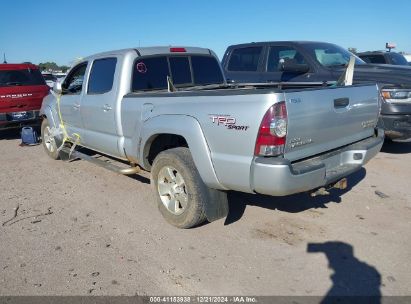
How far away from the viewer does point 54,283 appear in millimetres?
3166

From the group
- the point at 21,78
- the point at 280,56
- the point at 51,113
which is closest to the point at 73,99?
the point at 51,113

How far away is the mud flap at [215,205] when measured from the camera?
12.3 feet

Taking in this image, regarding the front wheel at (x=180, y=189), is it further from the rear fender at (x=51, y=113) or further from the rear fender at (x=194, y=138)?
the rear fender at (x=51, y=113)

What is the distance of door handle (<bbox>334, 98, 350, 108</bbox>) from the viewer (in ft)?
11.6

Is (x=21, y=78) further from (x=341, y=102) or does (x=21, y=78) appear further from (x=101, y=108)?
(x=341, y=102)

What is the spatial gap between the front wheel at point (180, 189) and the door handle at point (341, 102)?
1.43 metres

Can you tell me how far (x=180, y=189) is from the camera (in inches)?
160

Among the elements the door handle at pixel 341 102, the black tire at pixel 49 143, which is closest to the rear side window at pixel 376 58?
the door handle at pixel 341 102

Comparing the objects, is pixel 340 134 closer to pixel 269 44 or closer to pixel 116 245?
pixel 116 245

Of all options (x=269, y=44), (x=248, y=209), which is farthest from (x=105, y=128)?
(x=269, y=44)

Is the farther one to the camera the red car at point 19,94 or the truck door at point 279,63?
the red car at point 19,94

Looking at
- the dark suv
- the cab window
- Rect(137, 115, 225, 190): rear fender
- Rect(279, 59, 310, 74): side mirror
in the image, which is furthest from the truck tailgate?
the dark suv

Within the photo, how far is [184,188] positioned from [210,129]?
89 centimetres

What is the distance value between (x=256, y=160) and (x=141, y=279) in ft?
4.50
